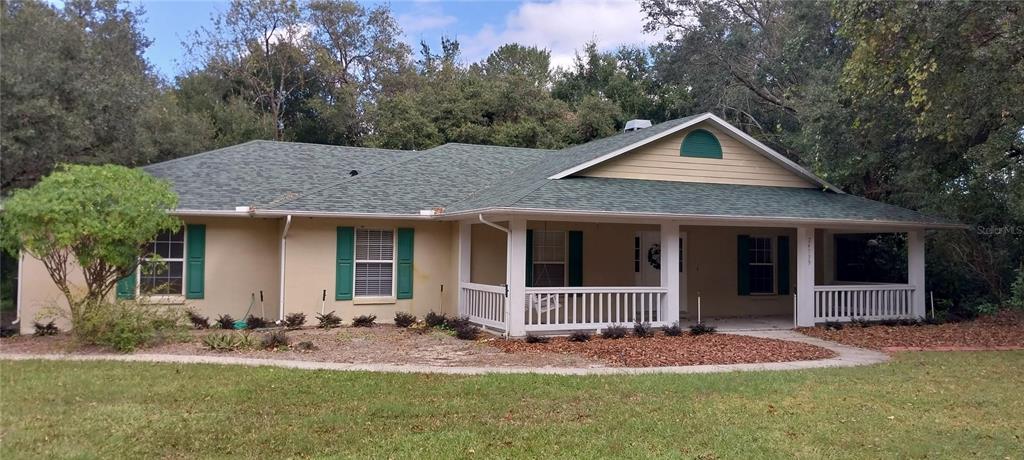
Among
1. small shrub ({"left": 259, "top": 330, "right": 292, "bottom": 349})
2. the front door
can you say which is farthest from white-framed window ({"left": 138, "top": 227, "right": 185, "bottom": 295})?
the front door

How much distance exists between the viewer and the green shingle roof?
13.7m

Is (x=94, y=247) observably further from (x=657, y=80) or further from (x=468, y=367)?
(x=657, y=80)

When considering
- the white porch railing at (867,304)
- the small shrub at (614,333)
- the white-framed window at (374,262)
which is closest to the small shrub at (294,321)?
the white-framed window at (374,262)

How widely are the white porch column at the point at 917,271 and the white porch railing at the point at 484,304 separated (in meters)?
9.52

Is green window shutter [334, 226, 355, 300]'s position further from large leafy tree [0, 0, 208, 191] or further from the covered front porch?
large leafy tree [0, 0, 208, 191]

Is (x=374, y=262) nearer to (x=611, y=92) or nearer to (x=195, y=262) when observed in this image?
(x=195, y=262)

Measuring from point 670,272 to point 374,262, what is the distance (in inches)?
239

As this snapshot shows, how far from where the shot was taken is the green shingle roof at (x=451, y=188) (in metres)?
13.7

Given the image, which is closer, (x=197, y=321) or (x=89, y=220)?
(x=89, y=220)

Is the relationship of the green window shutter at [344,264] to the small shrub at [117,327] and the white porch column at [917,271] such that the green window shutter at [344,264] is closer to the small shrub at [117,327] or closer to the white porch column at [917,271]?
the small shrub at [117,327]

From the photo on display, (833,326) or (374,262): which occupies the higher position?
(374,262)

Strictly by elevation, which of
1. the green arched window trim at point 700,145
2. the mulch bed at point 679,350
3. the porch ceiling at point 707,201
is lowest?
the mulch bed at point 679,350

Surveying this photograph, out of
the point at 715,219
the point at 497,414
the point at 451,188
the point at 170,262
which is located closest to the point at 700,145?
the point at 715,219

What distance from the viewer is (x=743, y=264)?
57.2 feet
